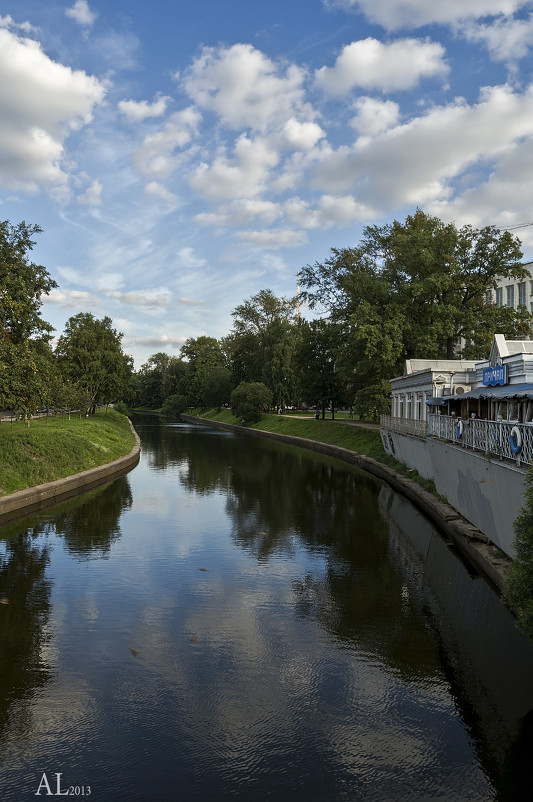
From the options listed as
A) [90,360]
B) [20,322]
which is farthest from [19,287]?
[90,360]

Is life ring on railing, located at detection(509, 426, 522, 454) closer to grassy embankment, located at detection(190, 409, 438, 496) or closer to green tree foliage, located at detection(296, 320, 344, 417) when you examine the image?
grassy embankment, located at detection(190, 409, 438, 496)

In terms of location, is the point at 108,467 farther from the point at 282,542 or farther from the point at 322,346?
the point at 322,346

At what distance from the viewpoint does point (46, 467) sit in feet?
96.8

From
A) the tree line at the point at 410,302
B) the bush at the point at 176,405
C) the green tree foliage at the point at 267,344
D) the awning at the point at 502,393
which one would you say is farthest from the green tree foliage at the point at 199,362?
the awning at the point at 502,393

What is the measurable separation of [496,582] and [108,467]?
27069 mm

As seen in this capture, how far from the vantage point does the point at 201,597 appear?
1469cm

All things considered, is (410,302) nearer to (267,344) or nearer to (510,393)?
(510,393)

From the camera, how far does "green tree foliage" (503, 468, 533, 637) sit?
8.91 meters

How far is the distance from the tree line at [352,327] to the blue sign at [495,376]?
1874 centimetres

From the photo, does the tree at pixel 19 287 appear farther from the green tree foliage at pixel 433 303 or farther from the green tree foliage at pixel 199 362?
the green tree foliage at pixel 199 362

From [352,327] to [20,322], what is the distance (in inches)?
1262

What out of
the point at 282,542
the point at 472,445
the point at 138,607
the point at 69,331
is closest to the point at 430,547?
the point at 472,445

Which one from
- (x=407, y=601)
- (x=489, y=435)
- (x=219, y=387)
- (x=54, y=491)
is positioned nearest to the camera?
(x=407, y=601)

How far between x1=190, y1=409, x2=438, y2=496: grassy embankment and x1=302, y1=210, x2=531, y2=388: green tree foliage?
20.4 feet
